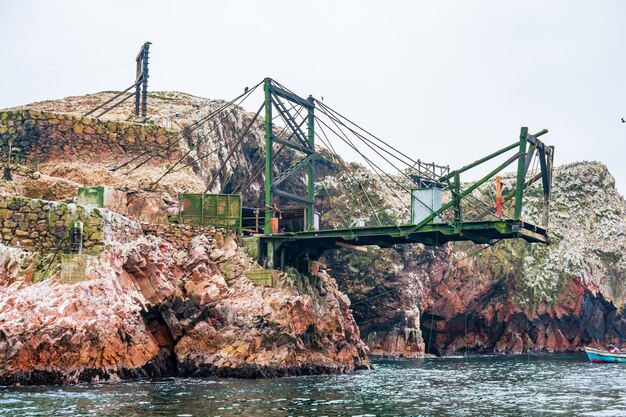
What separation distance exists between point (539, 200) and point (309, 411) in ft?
224

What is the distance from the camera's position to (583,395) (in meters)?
43.4

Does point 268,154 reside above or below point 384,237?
above

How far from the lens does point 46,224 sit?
4638 cm

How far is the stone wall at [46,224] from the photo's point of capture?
151 ft

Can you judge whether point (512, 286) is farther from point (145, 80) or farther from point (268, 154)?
point (145, 80)

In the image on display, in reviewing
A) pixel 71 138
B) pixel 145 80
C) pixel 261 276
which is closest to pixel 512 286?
pixel 145 80

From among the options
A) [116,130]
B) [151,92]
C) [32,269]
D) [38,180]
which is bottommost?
[32,269]

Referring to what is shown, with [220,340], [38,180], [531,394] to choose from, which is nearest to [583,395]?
[531,394]

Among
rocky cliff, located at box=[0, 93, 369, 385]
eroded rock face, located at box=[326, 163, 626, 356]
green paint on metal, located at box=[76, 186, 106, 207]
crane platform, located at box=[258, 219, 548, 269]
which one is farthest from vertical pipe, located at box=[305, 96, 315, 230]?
green paint on metal, located at box=[76, 186, 106, 207]

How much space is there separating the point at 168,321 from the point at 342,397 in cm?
1350

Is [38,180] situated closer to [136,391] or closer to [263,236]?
[263,236]

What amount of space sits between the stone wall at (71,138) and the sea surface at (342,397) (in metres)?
25.9

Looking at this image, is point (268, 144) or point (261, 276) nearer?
point (261, 276)

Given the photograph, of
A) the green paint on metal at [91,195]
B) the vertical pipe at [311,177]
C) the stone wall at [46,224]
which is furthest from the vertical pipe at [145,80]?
the stone wall at [46,224]
